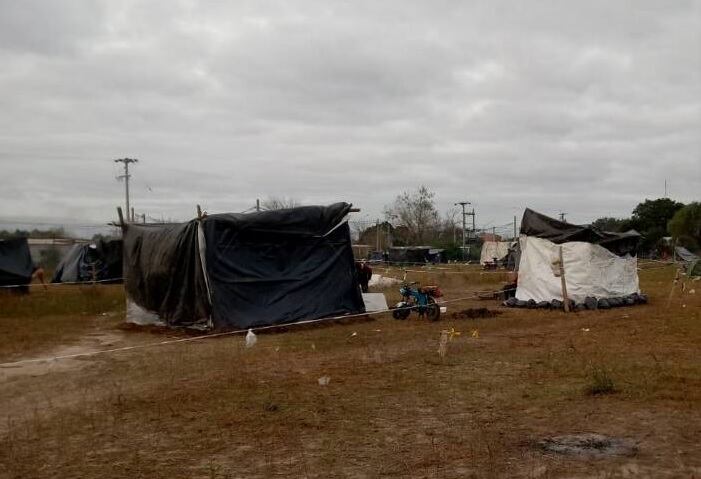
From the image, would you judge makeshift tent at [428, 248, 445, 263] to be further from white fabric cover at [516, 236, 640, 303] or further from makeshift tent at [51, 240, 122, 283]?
white fabric cover at [516, 236, 640, 303]

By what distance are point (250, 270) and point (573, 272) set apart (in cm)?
831

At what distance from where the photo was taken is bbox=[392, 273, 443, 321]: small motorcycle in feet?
48.4

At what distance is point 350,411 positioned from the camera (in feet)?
22.2

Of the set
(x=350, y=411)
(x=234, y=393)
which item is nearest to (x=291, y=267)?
(x=234, y=393)

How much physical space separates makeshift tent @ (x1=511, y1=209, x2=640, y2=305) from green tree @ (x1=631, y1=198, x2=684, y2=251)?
38.5m

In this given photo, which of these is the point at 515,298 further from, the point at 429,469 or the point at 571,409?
the point at 429,469

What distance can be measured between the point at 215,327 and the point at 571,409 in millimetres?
8347

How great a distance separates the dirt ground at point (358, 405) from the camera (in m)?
5.20

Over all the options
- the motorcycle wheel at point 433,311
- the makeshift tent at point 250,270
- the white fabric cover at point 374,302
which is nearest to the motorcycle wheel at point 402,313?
the motorcycle wheel at point 433,311

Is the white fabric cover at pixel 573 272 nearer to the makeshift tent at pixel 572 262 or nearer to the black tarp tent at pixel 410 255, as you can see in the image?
the makeshift tent at pixel 572 262

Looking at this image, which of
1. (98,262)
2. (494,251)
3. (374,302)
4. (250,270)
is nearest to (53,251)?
(98,262)

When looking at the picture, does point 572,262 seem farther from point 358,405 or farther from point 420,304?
point 358,405

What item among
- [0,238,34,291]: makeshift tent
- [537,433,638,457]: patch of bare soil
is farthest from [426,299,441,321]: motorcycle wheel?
[0,238,34,291]: makeshift tent

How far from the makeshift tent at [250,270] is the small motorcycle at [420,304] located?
0.98 metres
